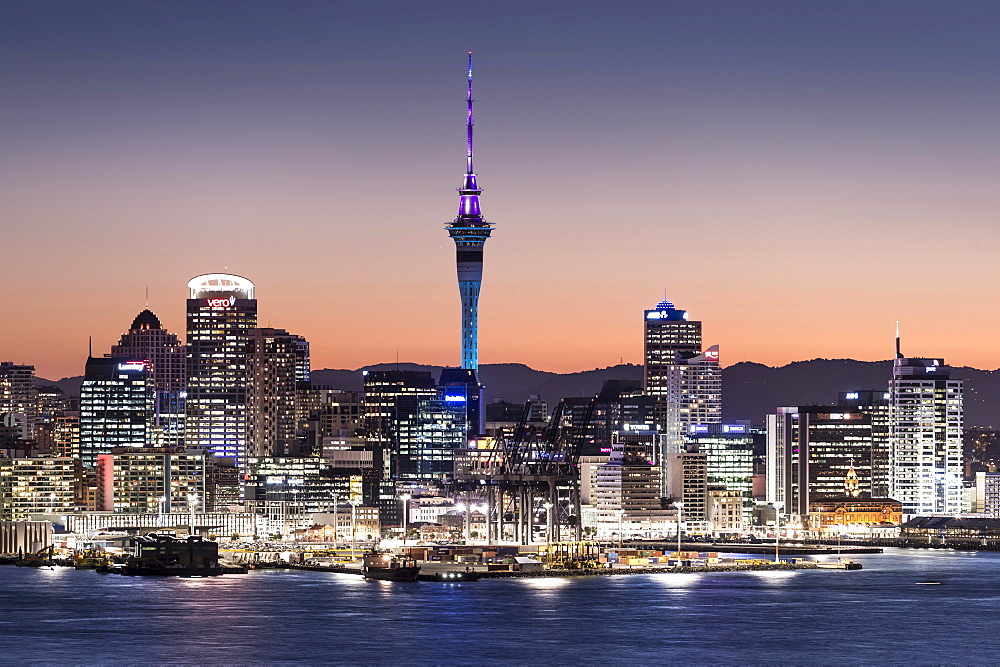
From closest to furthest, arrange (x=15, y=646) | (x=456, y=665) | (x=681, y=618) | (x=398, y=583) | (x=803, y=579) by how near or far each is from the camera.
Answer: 1. (x=456, y=665)
2. (x=15, y=646)
3. (x=681, y=618)
4. (x=398, y=583)
5. (x=803, y=579)

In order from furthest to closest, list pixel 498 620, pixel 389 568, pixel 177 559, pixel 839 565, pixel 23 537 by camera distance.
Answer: pixel 23 537 < pixel 839 565 < pixel 177 559 < pixel 389 568 < pixel 498 620

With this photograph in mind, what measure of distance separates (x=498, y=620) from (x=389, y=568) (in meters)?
35.4

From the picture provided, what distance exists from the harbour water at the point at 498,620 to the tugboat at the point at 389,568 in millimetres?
1421

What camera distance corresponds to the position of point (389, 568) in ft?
479

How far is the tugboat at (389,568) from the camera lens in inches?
5625

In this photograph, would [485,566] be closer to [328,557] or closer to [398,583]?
[398,583]

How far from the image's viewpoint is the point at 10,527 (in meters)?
181

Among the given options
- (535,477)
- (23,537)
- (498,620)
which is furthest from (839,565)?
(23,537)

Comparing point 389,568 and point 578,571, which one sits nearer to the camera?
point 389,568

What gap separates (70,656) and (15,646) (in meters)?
5.19

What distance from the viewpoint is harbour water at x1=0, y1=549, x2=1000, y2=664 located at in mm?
97375

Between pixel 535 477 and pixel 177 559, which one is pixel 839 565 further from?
pixel 177 559

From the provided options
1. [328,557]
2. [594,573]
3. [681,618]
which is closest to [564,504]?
[328,557]

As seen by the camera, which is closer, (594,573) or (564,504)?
(594,573)
